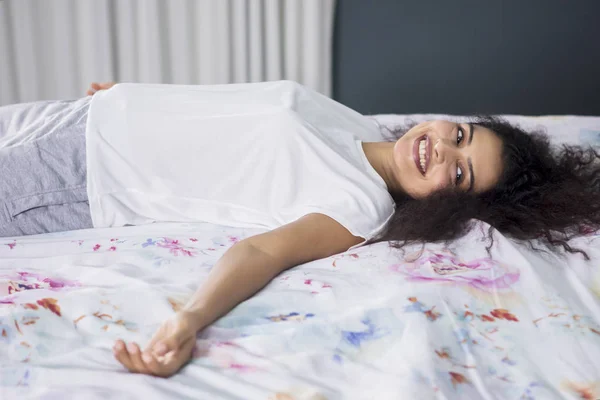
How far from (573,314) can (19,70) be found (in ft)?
7.98

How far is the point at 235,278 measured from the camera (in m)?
1.13

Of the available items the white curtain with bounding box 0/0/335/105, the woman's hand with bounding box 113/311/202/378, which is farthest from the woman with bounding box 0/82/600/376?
the white curtain with bounding box 0/0/335/105

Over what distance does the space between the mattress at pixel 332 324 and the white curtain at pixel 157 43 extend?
1576 mm

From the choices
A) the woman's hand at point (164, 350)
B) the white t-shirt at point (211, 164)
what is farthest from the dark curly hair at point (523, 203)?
the woman's hand at point (164, 350)

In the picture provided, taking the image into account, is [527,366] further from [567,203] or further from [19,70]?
[19,70]

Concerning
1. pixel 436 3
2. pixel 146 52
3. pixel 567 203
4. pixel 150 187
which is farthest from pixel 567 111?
pixel 150 187

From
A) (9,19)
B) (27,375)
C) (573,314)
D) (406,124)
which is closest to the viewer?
(27,375)

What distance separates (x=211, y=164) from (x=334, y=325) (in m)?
0.68

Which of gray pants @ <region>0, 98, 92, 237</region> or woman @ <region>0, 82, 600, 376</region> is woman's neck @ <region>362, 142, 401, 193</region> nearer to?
woman @ <region>0, 82, 600, 376</region>

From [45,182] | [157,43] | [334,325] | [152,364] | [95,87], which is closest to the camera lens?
[152,364]

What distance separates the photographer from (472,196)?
1577 mm

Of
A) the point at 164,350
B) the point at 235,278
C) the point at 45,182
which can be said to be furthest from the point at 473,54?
the point at 164,350

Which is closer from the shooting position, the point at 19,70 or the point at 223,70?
the point at 19,70

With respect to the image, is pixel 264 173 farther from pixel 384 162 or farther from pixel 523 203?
pixel 523 203
